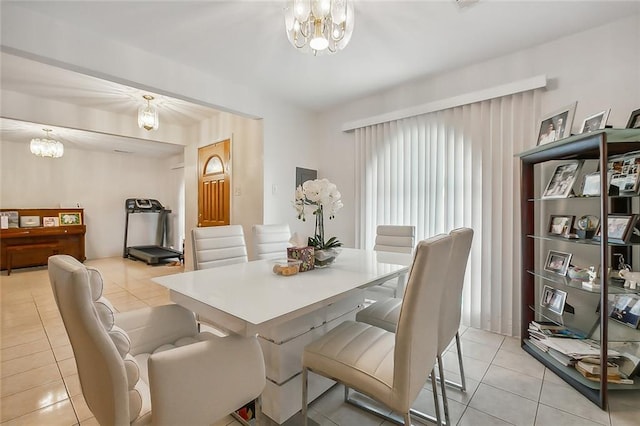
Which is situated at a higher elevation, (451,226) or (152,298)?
(451,226)

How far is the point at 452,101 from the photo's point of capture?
2.79 metres

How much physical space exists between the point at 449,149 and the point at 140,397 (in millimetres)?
3023

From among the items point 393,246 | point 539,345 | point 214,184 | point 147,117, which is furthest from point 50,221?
point 539,345

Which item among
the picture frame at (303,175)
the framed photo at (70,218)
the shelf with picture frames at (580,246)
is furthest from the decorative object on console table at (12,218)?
the shelf with picture frames at (580,246)

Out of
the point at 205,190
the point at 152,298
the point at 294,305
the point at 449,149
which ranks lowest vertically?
the point at 152,298

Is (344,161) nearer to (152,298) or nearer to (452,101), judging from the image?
(452,101)

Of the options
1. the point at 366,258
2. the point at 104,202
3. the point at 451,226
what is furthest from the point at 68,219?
the point at 451,226

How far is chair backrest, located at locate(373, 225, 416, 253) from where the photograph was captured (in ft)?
8.77

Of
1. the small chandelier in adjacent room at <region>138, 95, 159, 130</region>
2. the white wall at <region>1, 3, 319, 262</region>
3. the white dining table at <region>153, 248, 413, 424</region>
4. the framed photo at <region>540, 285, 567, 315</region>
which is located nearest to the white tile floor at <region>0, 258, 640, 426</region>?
the white dining table at <region>153, 248, 413, 424</region>

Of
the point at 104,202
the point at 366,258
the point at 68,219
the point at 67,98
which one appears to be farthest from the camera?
the point at 104,202

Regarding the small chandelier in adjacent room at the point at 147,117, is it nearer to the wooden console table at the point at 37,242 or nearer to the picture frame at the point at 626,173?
the wooden console table at the point at 37,242

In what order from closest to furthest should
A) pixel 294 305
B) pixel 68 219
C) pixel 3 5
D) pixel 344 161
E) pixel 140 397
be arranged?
pixel 140 397 < pixel 294 305 < pixel 3 5 < pixel 344 161 < pixel 68 219

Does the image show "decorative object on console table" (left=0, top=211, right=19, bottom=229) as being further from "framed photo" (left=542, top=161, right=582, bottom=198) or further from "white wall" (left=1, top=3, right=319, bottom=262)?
"framed photo" (left=542, top=161, right=582, bottom=198)

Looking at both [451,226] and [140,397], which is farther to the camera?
[451,226]
